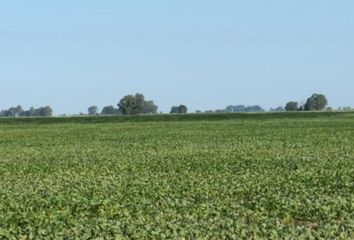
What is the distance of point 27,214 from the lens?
683 inches

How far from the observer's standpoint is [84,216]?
16984 mm

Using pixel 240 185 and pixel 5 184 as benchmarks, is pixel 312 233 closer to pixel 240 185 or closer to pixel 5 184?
pixel 240 185

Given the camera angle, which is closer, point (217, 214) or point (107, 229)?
point (107, 229)

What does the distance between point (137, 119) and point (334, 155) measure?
305ft

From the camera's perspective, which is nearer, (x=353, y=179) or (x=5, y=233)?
(x=5, y=233)

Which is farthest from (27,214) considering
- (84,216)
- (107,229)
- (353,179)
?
(353,179)

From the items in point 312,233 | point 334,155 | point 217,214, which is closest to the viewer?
point 312,233

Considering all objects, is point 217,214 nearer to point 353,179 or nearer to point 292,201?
point 292,201

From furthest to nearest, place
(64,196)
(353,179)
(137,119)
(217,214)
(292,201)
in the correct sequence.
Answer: (137,119), (353,179), (64,196), (292,201), (217,214)

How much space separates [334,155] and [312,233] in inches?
877

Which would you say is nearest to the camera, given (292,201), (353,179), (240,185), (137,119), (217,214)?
(217,214)

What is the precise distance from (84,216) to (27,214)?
1.43 m

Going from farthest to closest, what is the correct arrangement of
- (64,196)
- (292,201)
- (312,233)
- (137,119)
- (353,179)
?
1. (137,119)
2. (353,179)
3. (64,196)
4. (292,201)
5. (312,233)

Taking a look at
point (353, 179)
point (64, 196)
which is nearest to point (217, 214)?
point (64, 196)
